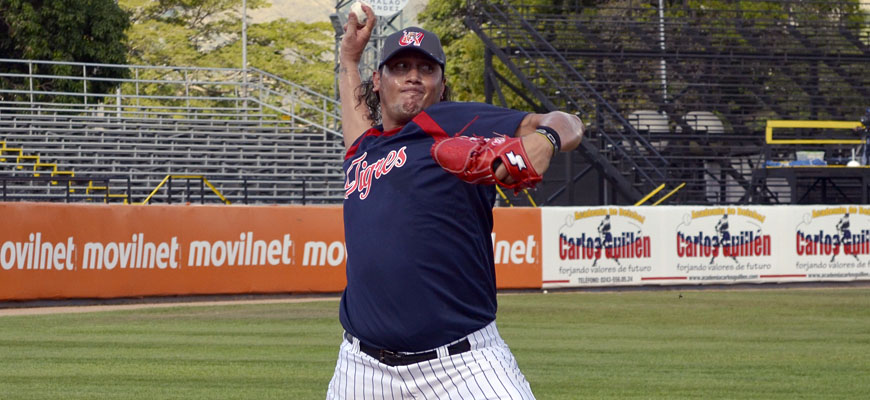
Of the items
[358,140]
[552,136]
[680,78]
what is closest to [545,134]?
[552,136]

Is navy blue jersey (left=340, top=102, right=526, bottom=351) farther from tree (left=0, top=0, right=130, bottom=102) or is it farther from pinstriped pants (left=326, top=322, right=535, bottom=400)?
tree (left=0, top=0, right=130, bottom=102)

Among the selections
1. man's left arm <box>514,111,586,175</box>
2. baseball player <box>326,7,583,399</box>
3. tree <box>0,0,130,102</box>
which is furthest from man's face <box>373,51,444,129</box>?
tree <box>0,0,130,102</box>

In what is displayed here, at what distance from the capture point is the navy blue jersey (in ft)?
12.1

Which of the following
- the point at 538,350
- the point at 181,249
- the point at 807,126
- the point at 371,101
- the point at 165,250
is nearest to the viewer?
the point at 371,101

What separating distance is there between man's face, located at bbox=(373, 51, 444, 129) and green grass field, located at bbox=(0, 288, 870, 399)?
16.8ft

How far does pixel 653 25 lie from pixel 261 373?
26726 millimetres

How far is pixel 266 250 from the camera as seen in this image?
61.5ft

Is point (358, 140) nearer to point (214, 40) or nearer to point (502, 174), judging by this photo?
point (502, 174)

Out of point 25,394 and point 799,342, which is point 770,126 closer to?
point 799,342

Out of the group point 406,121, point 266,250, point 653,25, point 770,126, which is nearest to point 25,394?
point 406,121

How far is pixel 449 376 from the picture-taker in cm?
370

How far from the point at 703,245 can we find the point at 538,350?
10.4m

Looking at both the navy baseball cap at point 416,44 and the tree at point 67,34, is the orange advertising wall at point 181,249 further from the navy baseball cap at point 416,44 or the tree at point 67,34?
the tree at point 67,34

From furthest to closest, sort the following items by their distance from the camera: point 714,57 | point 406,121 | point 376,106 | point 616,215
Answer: point 714,57 → point 616,215 → point 376,106 → point 406,121
